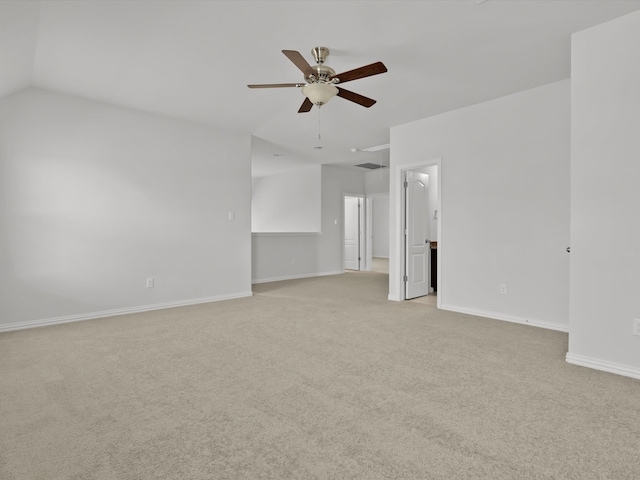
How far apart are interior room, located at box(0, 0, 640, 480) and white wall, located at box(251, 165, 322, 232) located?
8.48 feet

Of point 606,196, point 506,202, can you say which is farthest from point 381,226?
point 606,196

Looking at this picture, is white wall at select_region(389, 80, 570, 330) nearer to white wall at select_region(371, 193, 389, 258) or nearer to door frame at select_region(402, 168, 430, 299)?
door frame at select_region(402, 168, 430, 299)

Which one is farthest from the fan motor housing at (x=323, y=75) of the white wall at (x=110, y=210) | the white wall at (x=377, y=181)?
the white wall at (x=377, y=181)

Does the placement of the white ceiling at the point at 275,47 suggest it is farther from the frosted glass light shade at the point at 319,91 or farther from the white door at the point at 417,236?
the white door at the point at 417,236

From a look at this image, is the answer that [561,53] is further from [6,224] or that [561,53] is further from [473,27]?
[6,224]

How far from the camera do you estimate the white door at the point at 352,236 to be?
30.1 ft

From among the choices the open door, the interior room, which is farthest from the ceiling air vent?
the interior room

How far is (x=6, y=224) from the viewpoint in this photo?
146 inches

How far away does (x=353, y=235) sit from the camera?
31.6 feet

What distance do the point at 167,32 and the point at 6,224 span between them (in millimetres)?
2776

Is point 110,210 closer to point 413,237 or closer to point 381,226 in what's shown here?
point 413,237

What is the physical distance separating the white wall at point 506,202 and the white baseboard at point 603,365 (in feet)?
3.31

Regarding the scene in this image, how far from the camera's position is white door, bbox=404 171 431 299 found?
17.3 feet

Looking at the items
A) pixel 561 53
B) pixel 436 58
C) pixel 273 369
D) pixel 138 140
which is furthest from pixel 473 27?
pixel 138 140
